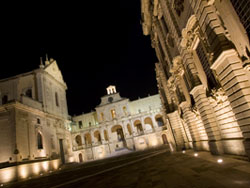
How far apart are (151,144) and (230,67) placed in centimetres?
4708

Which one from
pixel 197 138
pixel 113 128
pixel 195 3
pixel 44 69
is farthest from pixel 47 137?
pixel 195 3

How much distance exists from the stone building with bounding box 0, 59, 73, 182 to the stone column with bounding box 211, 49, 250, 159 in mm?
26773

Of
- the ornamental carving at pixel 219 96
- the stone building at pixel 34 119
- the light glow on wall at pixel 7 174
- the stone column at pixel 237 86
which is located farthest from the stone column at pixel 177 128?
the light glow on wall at pixel 7 174

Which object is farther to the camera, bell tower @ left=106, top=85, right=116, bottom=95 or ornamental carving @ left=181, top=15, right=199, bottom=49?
bell tower @ left=106, top=85, right=116, bottom=95

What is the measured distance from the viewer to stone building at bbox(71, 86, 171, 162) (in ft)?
169

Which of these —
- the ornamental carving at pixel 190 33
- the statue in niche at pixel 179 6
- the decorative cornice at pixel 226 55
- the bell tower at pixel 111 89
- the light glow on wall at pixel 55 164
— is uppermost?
the bell tower at pixel 111 89

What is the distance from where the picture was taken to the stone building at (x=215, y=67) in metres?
7.06

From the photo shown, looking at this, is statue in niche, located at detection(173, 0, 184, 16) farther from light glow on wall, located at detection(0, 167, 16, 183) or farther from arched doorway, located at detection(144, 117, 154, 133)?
arched doorway, located at detection(144, 117, 154, 133)

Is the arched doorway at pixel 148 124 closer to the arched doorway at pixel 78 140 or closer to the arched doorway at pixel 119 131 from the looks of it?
the arched doorway at pixel 119 131

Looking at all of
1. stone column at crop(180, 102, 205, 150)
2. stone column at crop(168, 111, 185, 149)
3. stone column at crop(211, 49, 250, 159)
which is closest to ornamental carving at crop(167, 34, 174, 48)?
stone column at crop(180, 102, 205, 150)

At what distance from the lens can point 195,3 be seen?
29.1ft

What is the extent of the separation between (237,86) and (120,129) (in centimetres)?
5224

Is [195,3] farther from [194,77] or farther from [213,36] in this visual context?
[194,77]

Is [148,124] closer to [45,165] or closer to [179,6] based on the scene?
[45,165]
